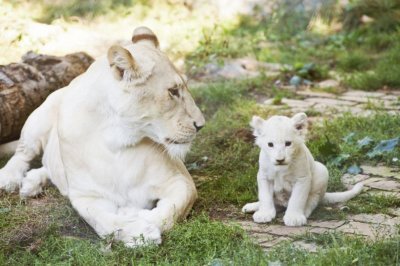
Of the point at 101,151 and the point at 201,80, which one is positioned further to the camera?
the point at 201,80

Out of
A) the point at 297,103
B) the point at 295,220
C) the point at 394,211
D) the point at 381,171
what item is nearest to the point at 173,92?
the point at 295,220

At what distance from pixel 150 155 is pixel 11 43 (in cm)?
414

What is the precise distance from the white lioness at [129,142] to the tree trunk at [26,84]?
1.49 m

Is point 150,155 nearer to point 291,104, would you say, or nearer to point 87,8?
point 291,104

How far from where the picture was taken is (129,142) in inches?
182

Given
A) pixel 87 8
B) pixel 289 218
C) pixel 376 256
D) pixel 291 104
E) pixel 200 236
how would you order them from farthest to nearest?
pixel 87 8, pixel 291 104, pixel 289 218, pixel 200 236, pixel 376 256

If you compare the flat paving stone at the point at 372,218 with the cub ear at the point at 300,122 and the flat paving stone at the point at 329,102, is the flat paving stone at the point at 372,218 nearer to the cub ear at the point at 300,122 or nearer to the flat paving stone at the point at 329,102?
the cub ear at the point at 300,122

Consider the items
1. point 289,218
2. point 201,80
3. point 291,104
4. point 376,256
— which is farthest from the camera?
point 201,80

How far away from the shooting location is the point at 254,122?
15.7 feet

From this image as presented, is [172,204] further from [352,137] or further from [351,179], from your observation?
[352,137]

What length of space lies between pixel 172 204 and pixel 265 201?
24.1 inches

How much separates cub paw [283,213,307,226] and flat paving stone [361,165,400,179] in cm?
126

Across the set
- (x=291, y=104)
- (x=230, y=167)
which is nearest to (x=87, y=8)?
(x=291, y=104)

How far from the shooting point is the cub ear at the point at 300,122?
468 centimetres
